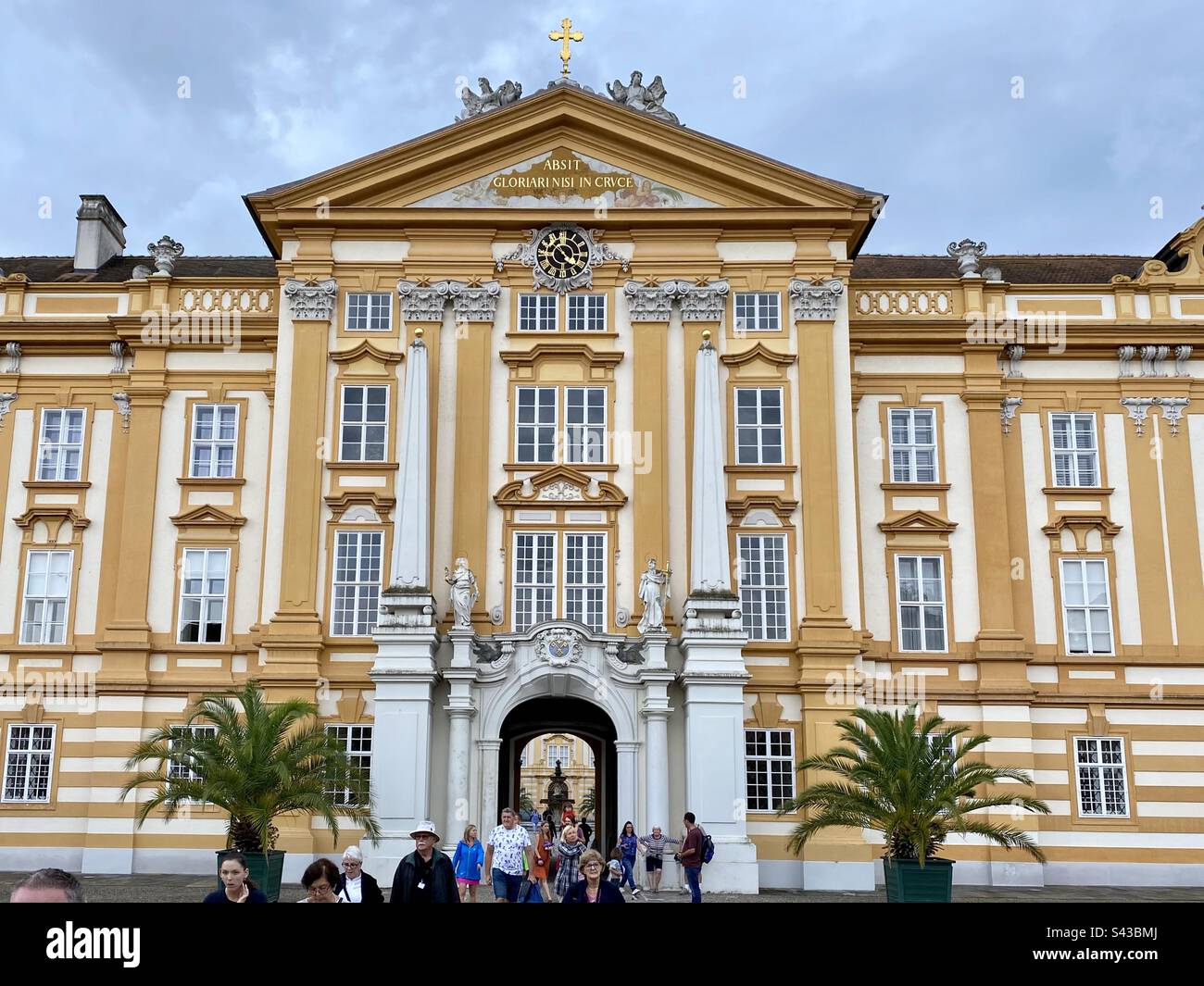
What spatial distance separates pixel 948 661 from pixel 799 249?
11.6 meters

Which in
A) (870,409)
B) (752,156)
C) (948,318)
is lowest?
(870,409)

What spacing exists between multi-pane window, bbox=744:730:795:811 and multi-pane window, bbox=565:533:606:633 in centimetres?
477

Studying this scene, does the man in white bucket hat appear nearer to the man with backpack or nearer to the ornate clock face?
the man with backpack

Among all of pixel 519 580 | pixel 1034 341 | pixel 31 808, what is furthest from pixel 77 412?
pixel 1034 341

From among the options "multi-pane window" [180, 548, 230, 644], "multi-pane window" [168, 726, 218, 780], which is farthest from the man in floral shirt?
"multi-pane window" [180, 548, 230, 644]

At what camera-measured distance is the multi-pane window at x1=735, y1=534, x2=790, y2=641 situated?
34719 millimetres

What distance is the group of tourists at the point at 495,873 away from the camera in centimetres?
989

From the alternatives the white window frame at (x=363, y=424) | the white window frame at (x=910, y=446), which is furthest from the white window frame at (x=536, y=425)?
the white window frame at (x=910, y=446)

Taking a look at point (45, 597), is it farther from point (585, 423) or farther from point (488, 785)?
point (585, 423)

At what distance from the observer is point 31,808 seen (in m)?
35.1

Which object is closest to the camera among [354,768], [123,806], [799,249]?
[354,768]

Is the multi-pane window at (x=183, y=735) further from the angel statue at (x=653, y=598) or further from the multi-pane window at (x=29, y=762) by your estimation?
the angel statue at (x=653, y=598)

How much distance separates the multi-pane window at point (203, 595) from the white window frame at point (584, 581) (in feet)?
30.0

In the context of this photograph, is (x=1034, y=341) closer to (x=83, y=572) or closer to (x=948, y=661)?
(x=948, y=661)
